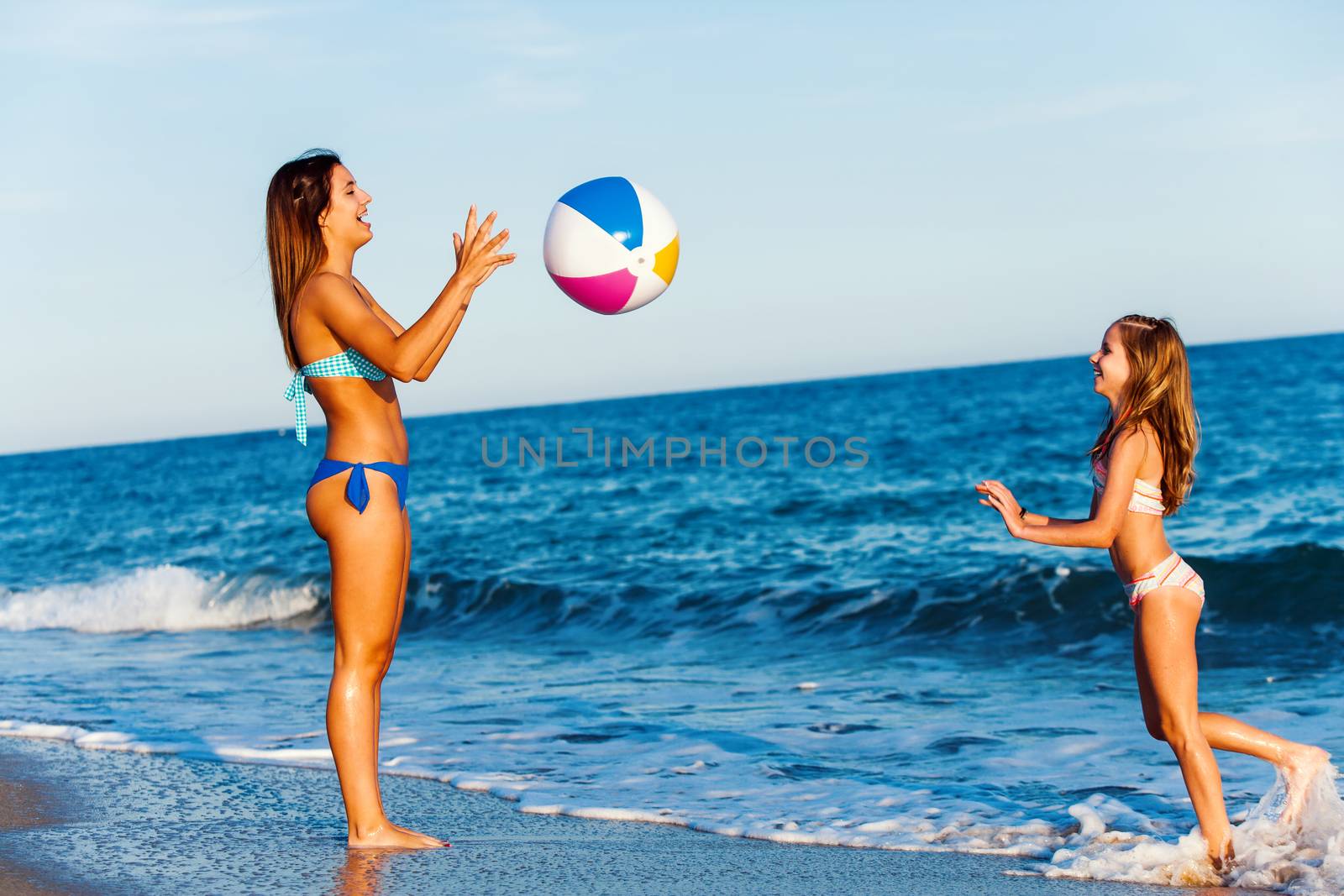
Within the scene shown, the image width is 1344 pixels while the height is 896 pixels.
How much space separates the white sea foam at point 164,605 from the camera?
13.2 meters

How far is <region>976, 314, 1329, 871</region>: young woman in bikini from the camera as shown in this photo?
372 centimetres

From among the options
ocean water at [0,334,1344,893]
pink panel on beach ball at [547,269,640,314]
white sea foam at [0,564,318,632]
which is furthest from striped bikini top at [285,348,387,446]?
white sea foam at [0,564,318,632]

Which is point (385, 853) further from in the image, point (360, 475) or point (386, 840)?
point (360, 475)

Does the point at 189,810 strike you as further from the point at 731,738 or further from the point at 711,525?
the point at 711,525

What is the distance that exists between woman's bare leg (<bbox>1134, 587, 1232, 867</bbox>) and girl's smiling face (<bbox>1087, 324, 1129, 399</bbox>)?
64 centimetres

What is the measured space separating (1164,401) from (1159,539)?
424mm

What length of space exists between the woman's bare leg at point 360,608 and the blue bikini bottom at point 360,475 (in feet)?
0.07

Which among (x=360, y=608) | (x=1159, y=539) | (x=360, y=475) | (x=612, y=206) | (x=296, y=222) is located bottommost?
(x=360, y=608)

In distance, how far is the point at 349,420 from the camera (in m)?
3.76

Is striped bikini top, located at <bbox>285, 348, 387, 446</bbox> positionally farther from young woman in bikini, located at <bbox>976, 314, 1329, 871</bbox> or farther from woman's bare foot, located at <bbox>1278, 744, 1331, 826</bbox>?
woman's bare foot, located at <bbox>1278, 744, 1331, 826</bbox>

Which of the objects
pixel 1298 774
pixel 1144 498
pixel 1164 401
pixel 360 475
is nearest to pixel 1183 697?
pixel 1298 774

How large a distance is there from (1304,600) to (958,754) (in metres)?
4.83

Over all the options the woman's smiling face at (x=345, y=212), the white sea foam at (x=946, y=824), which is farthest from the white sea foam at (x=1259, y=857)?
the woman's smiling face at (x=345, y=212)

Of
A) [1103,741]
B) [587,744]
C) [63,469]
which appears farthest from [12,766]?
[63,469]
